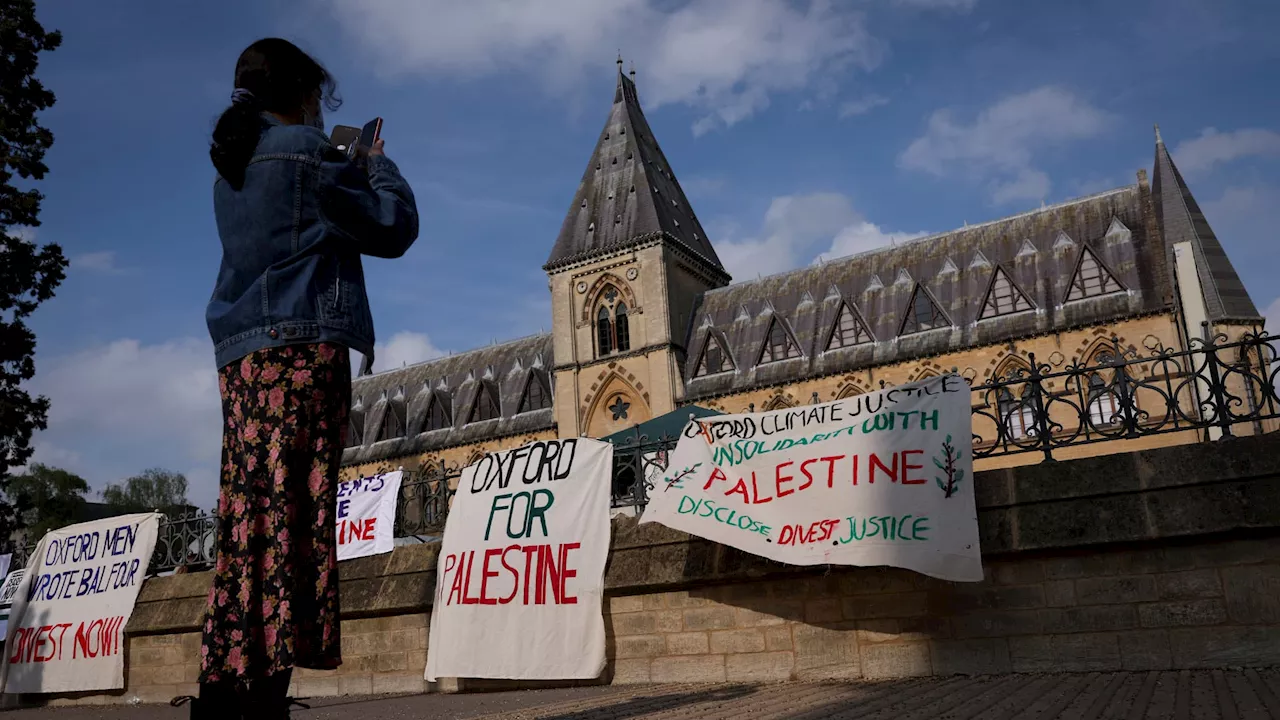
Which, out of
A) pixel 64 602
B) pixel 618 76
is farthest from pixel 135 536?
pixel 618 76

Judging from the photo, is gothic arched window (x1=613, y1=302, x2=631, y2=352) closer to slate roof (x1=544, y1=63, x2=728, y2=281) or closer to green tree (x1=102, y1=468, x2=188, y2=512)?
slate roof (x1=544, y1=63, x2=728, y2=281)

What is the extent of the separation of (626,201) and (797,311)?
9024mm

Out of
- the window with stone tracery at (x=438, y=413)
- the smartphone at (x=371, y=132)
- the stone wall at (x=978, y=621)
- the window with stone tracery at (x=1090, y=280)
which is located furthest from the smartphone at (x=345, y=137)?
the window with stone tracery at (x=438, y=413)

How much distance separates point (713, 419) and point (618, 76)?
40745mm

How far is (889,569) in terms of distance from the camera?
22.6 ft

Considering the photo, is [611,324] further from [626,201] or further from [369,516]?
[369,516]

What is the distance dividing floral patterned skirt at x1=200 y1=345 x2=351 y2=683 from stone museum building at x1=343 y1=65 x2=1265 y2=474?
89.8 feet

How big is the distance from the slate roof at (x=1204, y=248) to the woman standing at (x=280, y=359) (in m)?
34.1

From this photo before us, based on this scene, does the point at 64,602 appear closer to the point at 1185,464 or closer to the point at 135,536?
the point at 135,536

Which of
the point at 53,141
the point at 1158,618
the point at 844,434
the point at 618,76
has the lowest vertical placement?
the point at 1158,618

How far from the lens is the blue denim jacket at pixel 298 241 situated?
356 centimetres

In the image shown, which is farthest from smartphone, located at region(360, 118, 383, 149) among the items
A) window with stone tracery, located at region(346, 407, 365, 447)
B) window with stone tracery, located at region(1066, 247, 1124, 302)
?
window with stone tracery, located at region(346, 407, 365, 447)

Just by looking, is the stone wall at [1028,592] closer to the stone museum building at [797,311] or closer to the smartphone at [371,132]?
the smartphone at [371,132]

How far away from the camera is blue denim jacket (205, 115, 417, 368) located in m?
3.56
